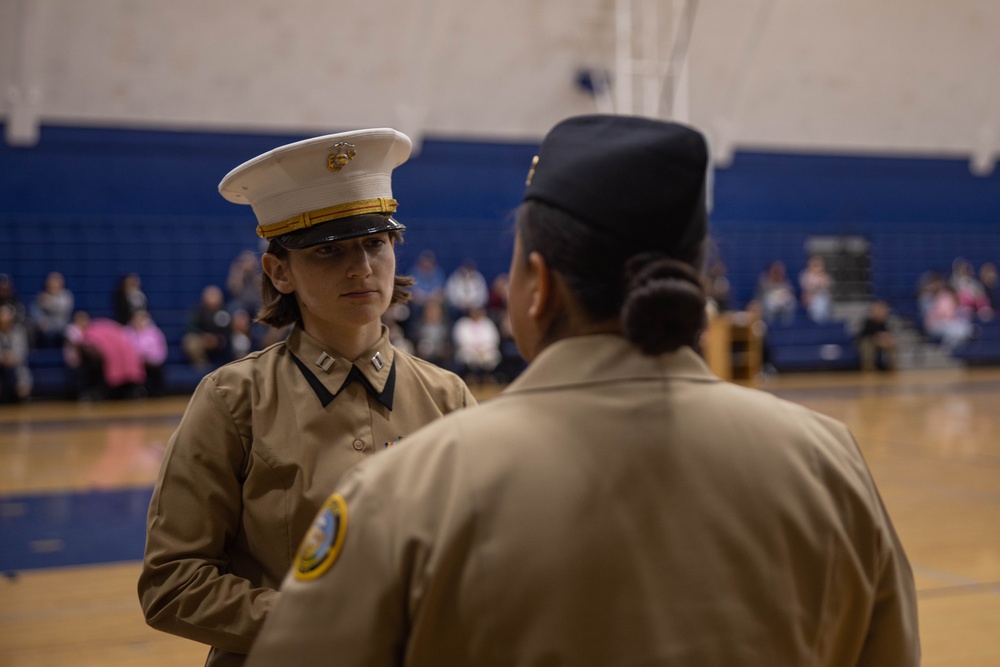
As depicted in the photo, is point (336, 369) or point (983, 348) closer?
point (336, 369)

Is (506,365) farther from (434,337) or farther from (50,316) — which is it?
(50,316)

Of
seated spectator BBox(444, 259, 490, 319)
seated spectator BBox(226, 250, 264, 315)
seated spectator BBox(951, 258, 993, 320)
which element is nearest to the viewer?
seated spectator BBox(226, 250, 264, 315)

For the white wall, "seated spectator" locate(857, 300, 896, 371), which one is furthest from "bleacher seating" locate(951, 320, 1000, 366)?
the white wall

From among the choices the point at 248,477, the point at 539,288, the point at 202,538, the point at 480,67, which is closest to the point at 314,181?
the point at 248,477

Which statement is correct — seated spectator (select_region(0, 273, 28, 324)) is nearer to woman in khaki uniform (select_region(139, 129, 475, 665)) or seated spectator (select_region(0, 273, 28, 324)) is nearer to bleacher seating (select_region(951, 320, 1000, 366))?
woman in khaki uniform (select_region(139, 129, 475, 665))

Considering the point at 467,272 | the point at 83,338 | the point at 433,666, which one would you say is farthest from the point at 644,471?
the point at 467,272

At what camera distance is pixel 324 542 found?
960 millimetres

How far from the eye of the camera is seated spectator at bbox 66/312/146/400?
36.9 feet

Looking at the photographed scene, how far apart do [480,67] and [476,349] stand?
4.66m

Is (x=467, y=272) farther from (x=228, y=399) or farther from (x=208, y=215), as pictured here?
(x=228, y=399)

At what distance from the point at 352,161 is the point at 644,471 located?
974 mm

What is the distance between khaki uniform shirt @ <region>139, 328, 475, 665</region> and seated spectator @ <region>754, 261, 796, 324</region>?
13994 millimetres

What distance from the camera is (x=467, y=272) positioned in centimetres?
1373

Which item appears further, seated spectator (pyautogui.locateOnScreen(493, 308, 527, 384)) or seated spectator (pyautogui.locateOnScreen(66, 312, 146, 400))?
seated spectator (pyautogui.locateOnScreen(493, 308, 527, 384))
